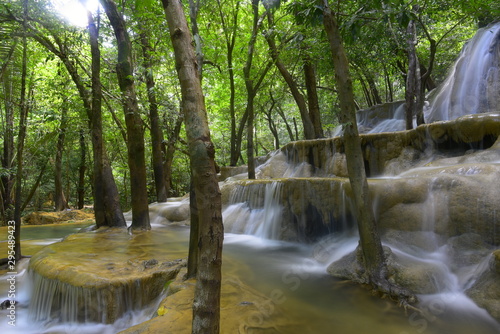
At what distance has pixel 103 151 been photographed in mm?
9148

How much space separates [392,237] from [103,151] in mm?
7730

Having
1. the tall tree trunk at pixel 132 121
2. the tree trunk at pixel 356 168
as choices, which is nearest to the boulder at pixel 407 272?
the tree trunk at pixel 356 168

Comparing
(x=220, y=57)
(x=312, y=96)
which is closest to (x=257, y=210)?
(x=312, y=96)

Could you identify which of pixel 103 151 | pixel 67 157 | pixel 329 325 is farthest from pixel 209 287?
pixel 67 157

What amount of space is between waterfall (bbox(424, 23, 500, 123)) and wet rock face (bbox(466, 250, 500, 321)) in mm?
9248

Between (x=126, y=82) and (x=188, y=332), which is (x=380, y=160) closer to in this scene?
(x=126, y=82)

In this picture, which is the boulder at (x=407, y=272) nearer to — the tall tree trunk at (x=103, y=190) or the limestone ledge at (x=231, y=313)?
the limestone ledge at (x=231, y=313)

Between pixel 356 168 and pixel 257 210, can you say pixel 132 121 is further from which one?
pixel 356 168

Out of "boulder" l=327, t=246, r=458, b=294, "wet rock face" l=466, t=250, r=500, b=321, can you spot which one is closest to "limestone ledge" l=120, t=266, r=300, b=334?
"boulder" l=327, t=246, r=458, b=294

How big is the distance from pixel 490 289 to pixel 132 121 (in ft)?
25.3

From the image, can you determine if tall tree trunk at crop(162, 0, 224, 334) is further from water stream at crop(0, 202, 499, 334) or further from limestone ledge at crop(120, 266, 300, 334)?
water stream at crop(0, 202, 499, 334)

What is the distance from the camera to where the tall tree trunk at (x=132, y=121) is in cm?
752

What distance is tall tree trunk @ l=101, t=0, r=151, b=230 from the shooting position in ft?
24.7

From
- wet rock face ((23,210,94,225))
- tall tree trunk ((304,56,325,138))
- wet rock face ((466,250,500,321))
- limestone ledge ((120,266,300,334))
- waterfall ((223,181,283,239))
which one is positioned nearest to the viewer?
limestone ledge ((120,266,300,334))
